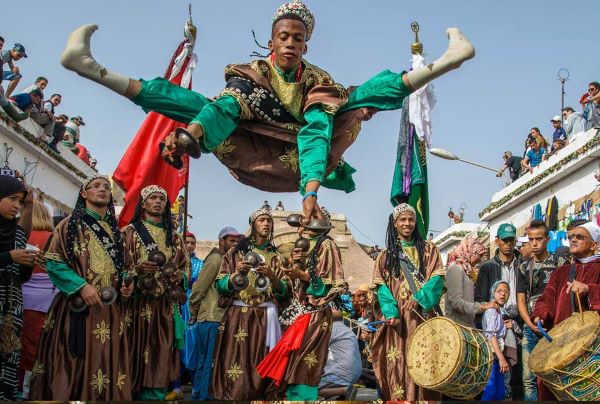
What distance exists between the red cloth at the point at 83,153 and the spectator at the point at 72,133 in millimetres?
243

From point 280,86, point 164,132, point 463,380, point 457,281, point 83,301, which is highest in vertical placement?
point 164,132

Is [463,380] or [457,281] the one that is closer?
[463,380]

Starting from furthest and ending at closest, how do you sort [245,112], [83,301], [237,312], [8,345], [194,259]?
[194,259], [237,312], [83,301], [8,345], [245,112]

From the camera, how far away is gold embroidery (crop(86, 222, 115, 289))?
608 centimetres

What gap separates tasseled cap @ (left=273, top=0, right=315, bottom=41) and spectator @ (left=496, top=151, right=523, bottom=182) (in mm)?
17582

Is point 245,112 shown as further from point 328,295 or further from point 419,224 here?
point 419,224

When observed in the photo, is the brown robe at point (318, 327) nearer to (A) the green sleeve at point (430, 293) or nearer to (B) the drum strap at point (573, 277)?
(A) the green sleeve at point (430, 293)

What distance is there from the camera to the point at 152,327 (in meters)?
6.73

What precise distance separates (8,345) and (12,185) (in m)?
1.08

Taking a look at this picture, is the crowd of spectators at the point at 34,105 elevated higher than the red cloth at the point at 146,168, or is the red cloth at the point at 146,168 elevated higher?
the crowd of spectators at the point at 34,105

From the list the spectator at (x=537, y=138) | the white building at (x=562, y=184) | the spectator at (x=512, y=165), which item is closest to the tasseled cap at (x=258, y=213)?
the white building at (x=562, y=184)

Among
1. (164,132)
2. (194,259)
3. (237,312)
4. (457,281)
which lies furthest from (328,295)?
(194,259)

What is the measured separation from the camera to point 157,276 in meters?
6.52

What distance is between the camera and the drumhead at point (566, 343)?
5.50 m
